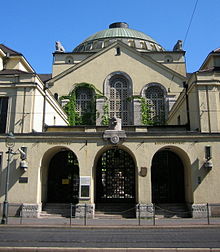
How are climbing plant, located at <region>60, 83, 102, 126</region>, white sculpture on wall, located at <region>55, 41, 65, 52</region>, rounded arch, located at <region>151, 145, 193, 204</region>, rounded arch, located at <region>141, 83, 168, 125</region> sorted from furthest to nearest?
1. white sculpture on wall, located at <region>55, 41, 65, 52</region>
2. rounded arch, located at <region>141, 83, 168, 125</region>
3. climbing plant, located at <region>60, 83, 102, 126</region>
4. rounded arch, located at <region>151, 145, 193, 204</region>

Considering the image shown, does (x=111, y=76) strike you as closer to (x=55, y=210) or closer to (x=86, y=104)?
(x=86, y=104)

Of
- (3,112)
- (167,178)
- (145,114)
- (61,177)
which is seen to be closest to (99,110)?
(145,114)

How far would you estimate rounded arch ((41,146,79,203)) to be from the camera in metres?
22.6

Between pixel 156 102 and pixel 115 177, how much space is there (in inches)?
634

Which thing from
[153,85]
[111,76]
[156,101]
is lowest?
[156,101]

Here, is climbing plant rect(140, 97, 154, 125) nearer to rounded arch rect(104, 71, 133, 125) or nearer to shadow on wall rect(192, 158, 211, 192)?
rounded arch rect(104, 71, 133, 125)

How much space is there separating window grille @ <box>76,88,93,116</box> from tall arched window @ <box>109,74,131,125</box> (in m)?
2.74

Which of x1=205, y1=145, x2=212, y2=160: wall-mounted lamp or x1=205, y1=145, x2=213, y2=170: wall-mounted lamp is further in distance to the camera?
x1=205, y1=145, x2=212, y2=160: wall-mounted lamp

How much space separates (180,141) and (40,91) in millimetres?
11402

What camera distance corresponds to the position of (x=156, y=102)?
37.2 meters

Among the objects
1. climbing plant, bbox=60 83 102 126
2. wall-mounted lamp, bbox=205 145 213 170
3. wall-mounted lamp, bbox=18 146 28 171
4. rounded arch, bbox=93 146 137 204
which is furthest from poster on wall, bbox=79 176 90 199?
climbing plant, bbox=60 83 102 126

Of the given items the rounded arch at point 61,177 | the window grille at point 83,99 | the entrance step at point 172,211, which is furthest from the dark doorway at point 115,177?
the window grille at point 83,99

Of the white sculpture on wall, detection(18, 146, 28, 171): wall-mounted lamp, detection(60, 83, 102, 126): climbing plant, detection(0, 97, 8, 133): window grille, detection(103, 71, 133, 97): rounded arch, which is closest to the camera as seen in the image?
detection(18, 146, 28, 171): wall-mounted lamp

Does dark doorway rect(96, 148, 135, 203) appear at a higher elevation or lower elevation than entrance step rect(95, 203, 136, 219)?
higher
